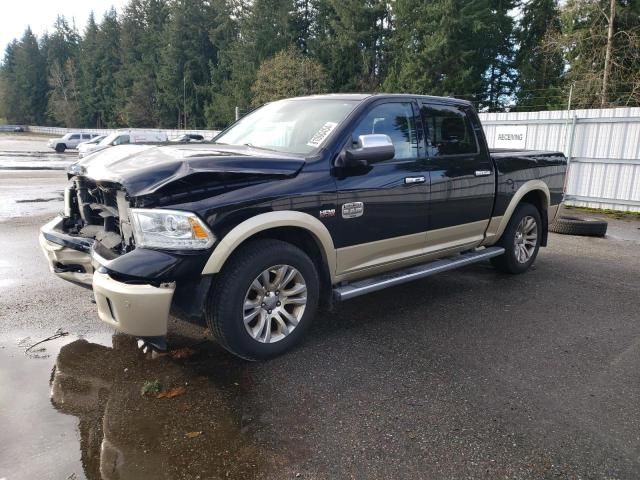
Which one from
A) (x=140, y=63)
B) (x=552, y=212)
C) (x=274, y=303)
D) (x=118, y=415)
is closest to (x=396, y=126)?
(x=274, y=303)

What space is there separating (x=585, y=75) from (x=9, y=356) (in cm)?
2507

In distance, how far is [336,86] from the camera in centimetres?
4475

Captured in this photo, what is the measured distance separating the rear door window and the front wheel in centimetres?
119

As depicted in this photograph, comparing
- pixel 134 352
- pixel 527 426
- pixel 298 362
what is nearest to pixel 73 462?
pixel 134 352

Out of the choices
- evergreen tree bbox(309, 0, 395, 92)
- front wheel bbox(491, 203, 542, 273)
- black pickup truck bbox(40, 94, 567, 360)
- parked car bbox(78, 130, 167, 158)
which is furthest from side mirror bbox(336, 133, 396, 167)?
evergreen tree bbox(309, 0, 395, 92)

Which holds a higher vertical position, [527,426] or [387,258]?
[387,258]

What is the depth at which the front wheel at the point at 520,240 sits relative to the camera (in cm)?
583

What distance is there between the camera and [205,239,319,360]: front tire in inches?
130

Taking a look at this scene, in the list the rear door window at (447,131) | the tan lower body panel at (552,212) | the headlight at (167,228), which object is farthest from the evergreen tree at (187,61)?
the headlight at (167,228)

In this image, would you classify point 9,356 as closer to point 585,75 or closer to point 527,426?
point 527,426

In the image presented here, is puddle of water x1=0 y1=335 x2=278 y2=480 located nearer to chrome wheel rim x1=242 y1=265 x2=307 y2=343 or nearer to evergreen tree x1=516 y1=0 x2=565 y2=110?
chrome wheel rim x1=242 y1=265 x2=307 y2=343

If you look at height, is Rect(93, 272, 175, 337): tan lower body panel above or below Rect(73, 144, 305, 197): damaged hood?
below

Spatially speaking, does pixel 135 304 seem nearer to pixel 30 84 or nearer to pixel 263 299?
pixel 263 299

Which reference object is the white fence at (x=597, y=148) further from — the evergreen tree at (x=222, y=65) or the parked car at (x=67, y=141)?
the evergreen tree at (x=222, y=65)
